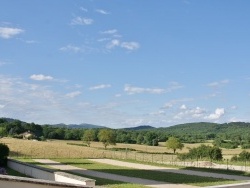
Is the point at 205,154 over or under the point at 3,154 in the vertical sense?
over

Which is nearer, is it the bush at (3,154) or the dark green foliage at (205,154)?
the bush at (3,154)

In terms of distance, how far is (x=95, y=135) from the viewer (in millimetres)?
103750

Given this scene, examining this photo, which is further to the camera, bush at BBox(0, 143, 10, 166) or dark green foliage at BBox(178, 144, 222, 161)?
dark green foliage at BBox(178, 144, 222, 161)

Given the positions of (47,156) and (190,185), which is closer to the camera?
(190,185)

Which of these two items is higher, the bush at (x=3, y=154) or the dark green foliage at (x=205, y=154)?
the dark green foliage at (x=205, y=154)

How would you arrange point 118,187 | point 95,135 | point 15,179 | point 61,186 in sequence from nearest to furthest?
1. point 15,179
2. point 61,186
3. point 118,187
4. point 95,135

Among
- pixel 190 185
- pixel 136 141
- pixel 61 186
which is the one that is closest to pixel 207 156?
pixel 190 185

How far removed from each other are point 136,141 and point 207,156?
Result: 60.6m

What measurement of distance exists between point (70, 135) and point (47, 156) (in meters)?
60.2

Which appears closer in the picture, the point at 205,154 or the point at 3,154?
the point at 3,154

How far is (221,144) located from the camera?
107 m

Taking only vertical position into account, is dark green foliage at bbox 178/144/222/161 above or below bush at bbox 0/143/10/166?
above

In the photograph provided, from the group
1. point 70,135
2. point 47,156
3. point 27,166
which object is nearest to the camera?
point 27,166

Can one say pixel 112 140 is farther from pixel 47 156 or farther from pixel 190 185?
pixel 190 185
